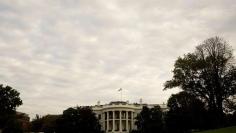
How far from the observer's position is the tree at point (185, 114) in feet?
206

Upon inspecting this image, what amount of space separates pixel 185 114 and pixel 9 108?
36.9 m

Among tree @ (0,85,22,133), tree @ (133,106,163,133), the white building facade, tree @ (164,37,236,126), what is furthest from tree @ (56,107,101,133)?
tree @ (164,37,236,126)

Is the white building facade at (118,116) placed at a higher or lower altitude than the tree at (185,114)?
higher

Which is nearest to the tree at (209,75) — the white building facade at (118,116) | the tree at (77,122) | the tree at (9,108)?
the tree at (9,108)

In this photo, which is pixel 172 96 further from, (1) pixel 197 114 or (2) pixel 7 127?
(2) pixel 7 127

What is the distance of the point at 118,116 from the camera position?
442 feet

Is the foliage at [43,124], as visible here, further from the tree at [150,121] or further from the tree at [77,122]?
the tree at [150,121]

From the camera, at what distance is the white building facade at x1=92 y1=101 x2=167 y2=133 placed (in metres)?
133

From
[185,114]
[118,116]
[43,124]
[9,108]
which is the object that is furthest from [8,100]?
[43,124]

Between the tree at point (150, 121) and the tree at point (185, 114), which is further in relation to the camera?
the tree at point (150, 121)

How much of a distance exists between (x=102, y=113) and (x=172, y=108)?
51136 mm

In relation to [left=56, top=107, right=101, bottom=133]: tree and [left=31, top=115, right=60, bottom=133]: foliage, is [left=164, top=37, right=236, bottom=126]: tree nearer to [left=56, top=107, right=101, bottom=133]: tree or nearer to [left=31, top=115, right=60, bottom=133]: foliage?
[left=56, top=107, right=101, bottom=133]: tree

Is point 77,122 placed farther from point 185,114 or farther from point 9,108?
point 185,114

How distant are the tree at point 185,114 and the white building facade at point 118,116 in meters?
43.2
